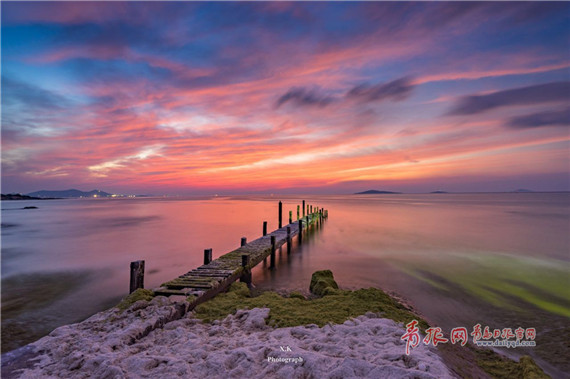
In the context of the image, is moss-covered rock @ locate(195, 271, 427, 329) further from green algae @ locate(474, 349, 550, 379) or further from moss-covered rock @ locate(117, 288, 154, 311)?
moss-covered rock @ locate(117, 288, 154, 311)

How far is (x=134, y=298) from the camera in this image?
7.23 m

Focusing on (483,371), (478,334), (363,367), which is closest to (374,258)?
(478,334)

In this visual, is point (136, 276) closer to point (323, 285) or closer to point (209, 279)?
point (209, 279)

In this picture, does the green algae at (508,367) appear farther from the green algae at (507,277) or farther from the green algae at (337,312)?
the green algae at (507,277)

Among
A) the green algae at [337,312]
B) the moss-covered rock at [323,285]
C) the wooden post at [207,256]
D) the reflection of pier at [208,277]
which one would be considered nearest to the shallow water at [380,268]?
the moss-covered rock at [323,285]

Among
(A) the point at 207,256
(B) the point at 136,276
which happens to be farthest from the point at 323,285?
(B) the point at 136,276

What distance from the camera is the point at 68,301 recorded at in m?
9.94

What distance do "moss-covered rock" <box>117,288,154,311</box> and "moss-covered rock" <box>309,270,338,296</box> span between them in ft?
16.7

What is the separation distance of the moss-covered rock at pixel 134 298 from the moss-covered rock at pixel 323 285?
16.7 ft

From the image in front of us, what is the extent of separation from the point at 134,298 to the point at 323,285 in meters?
5.68

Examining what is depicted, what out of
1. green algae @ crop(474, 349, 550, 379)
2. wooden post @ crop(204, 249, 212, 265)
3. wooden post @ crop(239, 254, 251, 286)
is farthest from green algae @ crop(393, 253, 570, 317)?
wooden post @ crop(204, 249, 212, 265)

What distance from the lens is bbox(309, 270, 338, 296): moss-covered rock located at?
9.19 meters

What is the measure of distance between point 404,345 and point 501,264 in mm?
13252

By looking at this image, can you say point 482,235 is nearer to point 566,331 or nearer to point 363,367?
point 566,331
